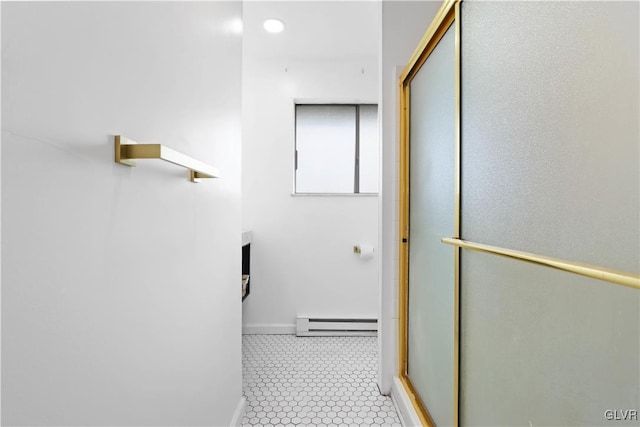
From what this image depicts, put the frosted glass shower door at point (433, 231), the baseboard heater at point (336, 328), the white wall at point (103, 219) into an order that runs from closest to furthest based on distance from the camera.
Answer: the white wall at point (103, 219)
the frosted glass shower door at point (433, 231)
the baseboard heater at point (336, 328)

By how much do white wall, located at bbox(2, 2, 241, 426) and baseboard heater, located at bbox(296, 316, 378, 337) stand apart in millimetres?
1566

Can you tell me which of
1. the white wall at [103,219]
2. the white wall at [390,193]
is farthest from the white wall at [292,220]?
the white wall at [103,219]

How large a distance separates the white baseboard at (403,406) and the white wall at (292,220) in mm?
997

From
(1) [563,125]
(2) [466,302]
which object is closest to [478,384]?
(2) [466,302]

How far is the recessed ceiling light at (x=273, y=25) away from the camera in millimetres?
2137

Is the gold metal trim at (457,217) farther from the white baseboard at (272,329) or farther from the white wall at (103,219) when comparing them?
the white baseboard at (272,329)

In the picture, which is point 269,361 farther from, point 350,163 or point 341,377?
point 350,163

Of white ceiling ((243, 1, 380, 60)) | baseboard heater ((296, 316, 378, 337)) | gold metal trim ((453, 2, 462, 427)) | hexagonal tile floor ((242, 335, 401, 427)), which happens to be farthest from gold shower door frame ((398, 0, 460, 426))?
baseboard heater ((296, 316, 378, 337))

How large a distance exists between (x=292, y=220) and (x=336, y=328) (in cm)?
89

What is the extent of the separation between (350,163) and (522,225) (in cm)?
216

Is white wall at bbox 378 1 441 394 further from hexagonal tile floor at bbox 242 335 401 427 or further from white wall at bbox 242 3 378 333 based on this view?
white wall at bbox 242 3 378 333

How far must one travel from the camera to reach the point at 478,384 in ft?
2.93

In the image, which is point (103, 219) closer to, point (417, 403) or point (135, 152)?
point (135, 152)

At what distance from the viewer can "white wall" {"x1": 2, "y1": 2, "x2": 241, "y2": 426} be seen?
0.41 metres
